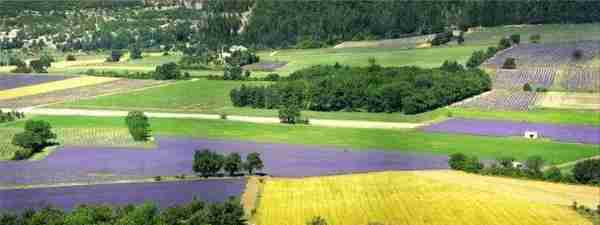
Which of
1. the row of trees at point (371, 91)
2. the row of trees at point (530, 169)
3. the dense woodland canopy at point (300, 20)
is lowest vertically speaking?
the row of trees at point (530, 169)

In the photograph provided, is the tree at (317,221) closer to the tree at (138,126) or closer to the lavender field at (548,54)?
the tree at (138,126)

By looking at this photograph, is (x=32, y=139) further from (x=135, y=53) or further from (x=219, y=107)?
(x=135, y=53)

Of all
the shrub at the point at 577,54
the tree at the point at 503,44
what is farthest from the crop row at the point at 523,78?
the tree at the point at 503,44

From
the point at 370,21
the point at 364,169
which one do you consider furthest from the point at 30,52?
the point at 364,169

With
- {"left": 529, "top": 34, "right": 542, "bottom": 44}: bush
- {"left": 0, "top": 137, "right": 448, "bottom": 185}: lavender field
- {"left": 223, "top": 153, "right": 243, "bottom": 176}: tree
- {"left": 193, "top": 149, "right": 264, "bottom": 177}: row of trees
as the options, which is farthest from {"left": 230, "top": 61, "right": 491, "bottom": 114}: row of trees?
{"left": 223, "top": 153, "right": 243, "bottom": 176}: tree

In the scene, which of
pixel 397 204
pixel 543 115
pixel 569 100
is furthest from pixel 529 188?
pixel 569 100

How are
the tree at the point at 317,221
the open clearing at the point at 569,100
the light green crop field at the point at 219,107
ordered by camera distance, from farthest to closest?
1. the open clearing at the point at 569,100
2. the light green crop field at the point at 219,107
3. the tree at the point at 317,221

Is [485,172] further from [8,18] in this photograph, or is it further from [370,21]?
[370,21]
